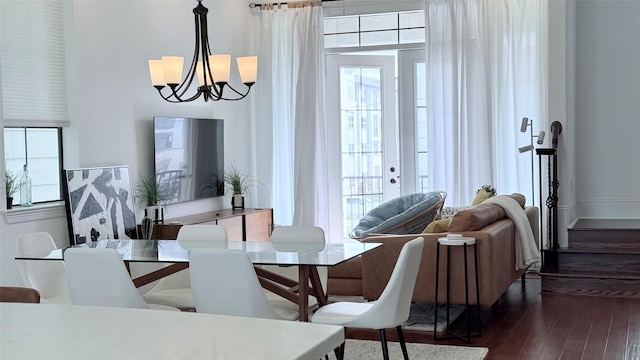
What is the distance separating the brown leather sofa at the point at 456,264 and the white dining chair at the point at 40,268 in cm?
212

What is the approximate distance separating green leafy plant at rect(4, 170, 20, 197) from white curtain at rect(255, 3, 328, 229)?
12.0 ft

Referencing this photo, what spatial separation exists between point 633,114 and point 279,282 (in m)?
5.18

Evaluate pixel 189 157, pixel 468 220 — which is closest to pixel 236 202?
pixel 189 157

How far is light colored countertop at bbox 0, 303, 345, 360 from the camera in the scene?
1527 mm

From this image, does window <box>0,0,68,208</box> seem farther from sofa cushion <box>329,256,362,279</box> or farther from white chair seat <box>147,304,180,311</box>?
sofa cushion <box>329,256,362,279</box>

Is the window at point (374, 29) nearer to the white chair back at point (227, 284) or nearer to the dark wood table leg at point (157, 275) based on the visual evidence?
the dark wood table leg at point (157, 275)

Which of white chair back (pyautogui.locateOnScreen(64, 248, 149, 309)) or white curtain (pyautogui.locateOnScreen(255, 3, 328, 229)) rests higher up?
white curtain (pyautogui.locateOnScreen(255, 3, 328, 229))

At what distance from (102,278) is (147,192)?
3015mm

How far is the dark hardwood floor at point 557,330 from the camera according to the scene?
480cm

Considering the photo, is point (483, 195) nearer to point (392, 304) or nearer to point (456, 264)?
point (456, 264)

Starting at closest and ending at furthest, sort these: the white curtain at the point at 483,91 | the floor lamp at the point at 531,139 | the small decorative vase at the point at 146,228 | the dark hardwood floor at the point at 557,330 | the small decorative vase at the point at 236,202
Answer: the dark hardwood floor at the point at 557,330 < the small decorative vase at the point at 146,228 < the floor lamp at the point at 531,139 < the white curtain at the point at 483,91 < the small decorative vase at the point at 236,202

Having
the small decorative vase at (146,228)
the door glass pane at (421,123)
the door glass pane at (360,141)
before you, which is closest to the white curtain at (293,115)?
the door glass pane at (360,141)

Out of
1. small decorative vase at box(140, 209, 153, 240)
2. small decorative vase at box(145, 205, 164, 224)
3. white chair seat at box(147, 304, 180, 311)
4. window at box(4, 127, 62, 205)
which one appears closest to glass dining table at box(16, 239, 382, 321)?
white chair seat at box(147, 304, 180, 311)

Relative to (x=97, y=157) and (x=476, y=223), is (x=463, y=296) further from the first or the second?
(x=97, y=157)
